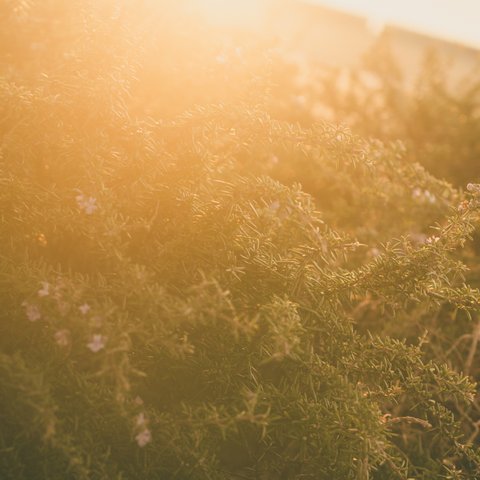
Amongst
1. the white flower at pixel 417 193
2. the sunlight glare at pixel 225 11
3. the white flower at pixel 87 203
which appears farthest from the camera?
the sunlight glare at pixel 225 11

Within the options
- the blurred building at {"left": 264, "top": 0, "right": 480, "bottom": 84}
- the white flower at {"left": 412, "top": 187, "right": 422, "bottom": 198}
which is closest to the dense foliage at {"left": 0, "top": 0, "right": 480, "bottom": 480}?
A: the white flower at {"left": 412, "top": 187, "right": 422, "bottom": 198}

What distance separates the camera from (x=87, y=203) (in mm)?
1593

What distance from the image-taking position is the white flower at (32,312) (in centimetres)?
152

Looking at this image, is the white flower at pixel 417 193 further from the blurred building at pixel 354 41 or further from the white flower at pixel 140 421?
the blurred building at pixel 354 41

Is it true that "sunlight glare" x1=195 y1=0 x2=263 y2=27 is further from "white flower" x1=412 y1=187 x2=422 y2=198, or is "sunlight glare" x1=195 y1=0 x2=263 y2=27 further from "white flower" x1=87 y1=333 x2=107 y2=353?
"white flower" x1=87 y1=333 x2=107 y2=353

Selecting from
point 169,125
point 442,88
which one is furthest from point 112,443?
point 442,88

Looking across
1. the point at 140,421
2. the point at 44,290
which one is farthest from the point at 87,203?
the point at 140,421

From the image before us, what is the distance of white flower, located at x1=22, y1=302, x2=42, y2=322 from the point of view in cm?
152

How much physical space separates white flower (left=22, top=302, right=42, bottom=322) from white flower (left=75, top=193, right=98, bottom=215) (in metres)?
0.30

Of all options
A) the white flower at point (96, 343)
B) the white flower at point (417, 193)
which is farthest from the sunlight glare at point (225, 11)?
the white flower at point (96, 343)

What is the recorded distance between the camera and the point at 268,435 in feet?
5.92

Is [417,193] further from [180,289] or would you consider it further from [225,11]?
[225,11]

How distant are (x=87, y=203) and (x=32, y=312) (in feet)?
1.11

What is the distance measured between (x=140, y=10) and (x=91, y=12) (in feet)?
0.94
